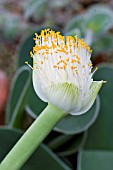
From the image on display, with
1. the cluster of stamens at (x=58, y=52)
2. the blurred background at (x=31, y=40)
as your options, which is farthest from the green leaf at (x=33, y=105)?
the cluster of stamens at (x=58, y=52)

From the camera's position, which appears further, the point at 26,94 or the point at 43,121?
the point at 26,94

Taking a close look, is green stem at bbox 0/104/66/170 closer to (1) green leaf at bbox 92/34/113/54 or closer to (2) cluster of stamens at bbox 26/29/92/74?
(2) cluster of stamens at bbox 26/29/92/74

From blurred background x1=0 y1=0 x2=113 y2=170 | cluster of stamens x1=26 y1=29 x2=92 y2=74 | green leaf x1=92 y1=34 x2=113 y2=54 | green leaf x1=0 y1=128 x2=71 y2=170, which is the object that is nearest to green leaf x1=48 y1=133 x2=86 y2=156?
blurred background x1=0 y1=0 x2=113 y2=170

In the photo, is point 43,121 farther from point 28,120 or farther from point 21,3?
point 21,3

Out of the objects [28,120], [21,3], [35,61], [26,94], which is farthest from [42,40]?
[21,3]

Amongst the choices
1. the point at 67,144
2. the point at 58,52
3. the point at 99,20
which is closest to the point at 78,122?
the point at 67,144

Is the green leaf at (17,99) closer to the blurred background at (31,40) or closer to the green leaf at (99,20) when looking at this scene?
the blurred background at (31,40)
